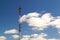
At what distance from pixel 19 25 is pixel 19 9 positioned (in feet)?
27.5

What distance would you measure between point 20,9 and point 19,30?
10738 millimetres

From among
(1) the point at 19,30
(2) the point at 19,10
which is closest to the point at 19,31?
(1) the point at 19,30

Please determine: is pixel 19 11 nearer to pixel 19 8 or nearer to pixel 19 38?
pixel 19 8

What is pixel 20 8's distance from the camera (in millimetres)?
166625

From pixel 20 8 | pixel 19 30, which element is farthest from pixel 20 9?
pixel 19 30

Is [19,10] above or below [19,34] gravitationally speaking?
above

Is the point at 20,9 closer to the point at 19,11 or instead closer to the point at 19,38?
the point at 19,11

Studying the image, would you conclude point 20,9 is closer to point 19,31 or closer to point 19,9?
point 19,9

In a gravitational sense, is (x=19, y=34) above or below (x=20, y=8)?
below

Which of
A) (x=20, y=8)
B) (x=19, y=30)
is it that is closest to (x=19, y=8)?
(x=20, y=8)

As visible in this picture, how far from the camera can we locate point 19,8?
547 feet

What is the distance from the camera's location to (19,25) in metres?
170

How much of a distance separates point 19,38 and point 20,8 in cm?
1587

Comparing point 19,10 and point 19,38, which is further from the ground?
point 19,10
